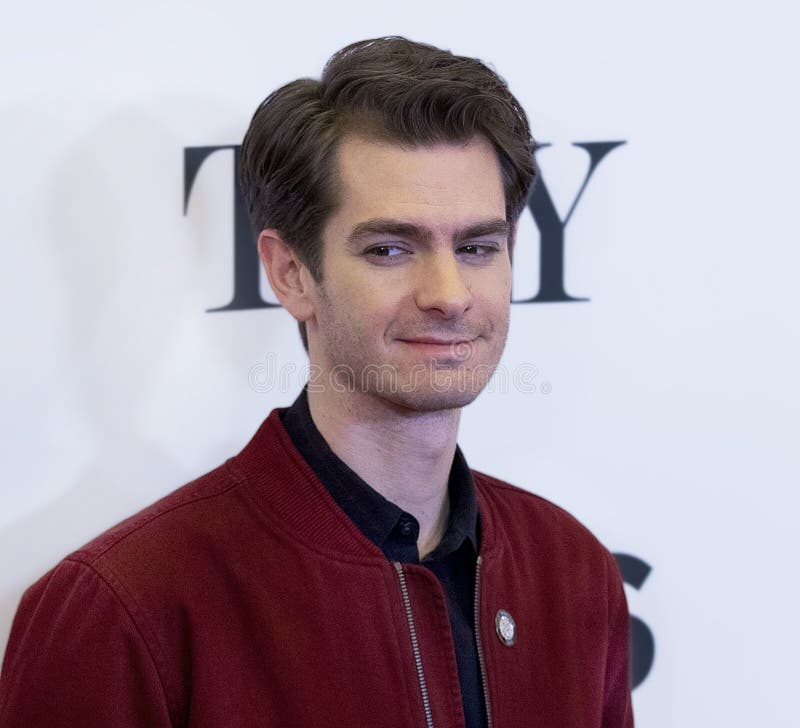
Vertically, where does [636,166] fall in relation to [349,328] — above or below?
above

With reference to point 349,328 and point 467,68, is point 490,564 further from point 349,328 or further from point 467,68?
point 467,68

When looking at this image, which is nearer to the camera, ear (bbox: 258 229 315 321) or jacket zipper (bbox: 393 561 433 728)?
jacket zipper (bbox: 393 561 433 728)

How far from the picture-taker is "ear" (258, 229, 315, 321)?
1.18m

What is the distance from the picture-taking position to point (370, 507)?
1.10 m

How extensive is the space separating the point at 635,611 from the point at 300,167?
816 millimetres

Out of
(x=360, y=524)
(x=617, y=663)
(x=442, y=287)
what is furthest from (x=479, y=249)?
(x=617, y=663)

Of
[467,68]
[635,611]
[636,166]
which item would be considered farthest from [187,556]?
[636,166]

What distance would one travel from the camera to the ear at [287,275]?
1.18 metres

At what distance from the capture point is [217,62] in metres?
1.49

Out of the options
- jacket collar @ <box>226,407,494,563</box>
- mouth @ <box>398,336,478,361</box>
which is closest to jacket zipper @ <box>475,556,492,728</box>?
jacket collar @ <box>226,407,494,563</box>

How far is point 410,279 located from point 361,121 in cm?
19

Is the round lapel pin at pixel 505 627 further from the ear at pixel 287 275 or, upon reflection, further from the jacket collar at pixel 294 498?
the ear at pixel 287 275

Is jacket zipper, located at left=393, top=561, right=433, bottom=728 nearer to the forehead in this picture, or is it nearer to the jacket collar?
the jacket collar

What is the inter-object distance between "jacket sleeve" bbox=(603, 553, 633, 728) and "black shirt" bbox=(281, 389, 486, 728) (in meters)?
0.25
